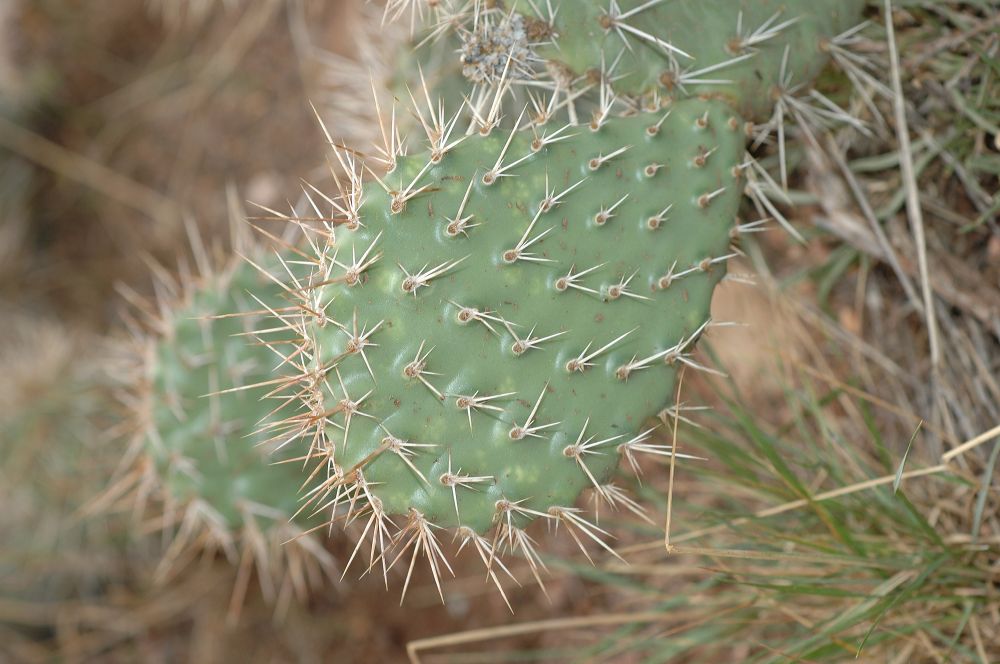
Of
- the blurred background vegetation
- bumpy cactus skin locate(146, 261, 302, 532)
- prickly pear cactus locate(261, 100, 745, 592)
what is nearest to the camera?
prickly pear cactus locate(261, 100, 745, 592)

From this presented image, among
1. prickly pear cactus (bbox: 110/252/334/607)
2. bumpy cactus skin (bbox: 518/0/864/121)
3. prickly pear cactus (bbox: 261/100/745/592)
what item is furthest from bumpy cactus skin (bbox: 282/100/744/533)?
prickly pear cactus (bbox: 110/252/334/607)

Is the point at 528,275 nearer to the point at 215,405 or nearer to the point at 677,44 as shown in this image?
the point at 677,44

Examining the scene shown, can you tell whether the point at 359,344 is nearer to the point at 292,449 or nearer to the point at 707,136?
the point at 707,136

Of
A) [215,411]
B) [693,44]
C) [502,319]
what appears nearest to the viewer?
[502,319]

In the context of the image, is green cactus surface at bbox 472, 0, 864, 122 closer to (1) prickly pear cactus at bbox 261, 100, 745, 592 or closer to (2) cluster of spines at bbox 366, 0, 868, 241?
(2) cluster of spines at bbox 366, 0, 868, 241

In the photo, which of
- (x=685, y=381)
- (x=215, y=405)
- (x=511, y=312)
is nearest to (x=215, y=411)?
(x=215, y=405)

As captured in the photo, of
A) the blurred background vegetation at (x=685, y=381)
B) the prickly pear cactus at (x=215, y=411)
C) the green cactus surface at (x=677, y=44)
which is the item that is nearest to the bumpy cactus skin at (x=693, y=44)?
the green cactus surface at (x=677, y=44)
